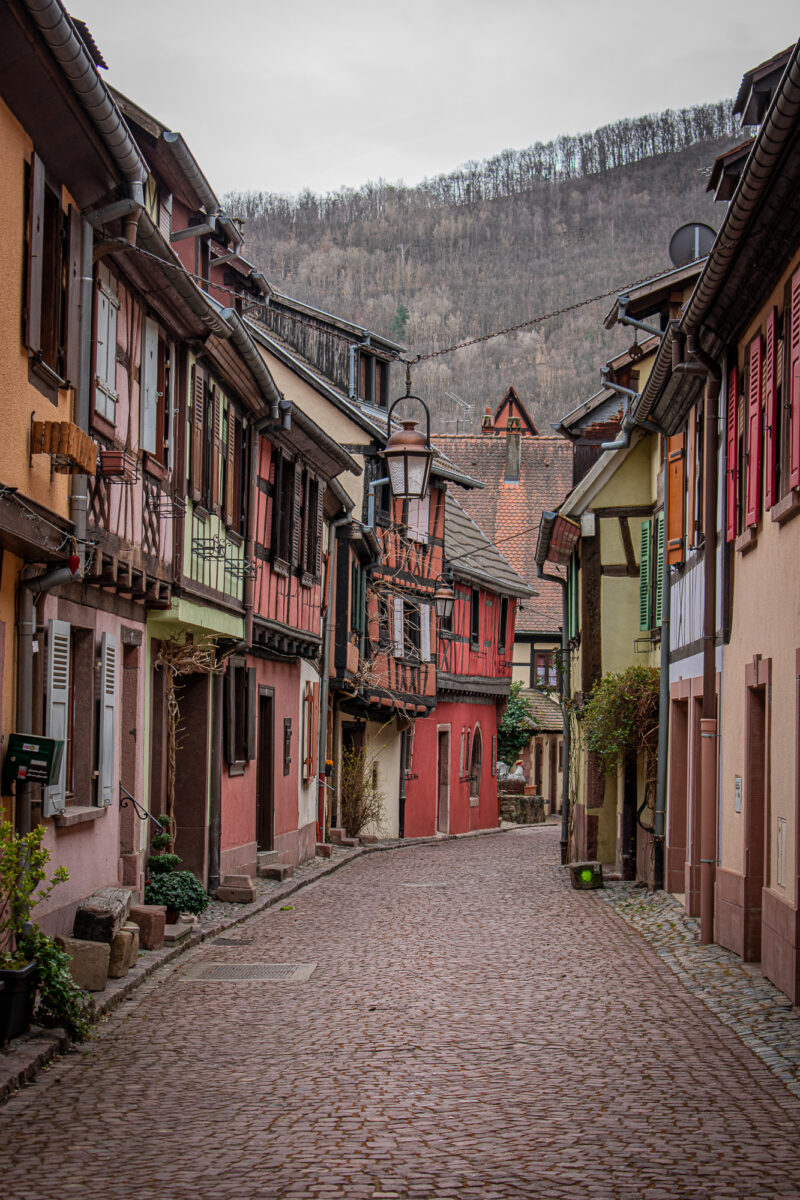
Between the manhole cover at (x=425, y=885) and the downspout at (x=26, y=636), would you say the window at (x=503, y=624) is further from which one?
the downspout at (x=26, y=636)

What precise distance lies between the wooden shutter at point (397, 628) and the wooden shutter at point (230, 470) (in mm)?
14651

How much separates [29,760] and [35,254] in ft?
9.85

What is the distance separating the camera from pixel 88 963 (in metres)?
9.80

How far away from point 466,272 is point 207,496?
108 metres

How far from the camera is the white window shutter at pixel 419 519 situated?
32.8 metres

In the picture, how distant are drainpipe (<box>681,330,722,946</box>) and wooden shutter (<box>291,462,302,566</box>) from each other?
770cm

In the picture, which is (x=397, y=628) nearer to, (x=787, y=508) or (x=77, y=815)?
(x=77, y=815)

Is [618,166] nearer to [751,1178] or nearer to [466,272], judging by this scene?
[466,272]

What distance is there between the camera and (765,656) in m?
11.8

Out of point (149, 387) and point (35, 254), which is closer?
point (35, 254)

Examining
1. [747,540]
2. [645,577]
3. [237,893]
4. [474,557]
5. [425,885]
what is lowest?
[425,885]

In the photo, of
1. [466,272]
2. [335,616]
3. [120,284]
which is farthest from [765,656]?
[466,272]

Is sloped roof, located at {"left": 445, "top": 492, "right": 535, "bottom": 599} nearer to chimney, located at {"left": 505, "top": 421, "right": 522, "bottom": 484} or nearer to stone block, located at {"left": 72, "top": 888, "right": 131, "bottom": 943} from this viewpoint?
chimney, located at {"left": 505, "top": 421, "right": 522, "bottom": 484}

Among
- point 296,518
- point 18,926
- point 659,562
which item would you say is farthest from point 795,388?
point 296,518
